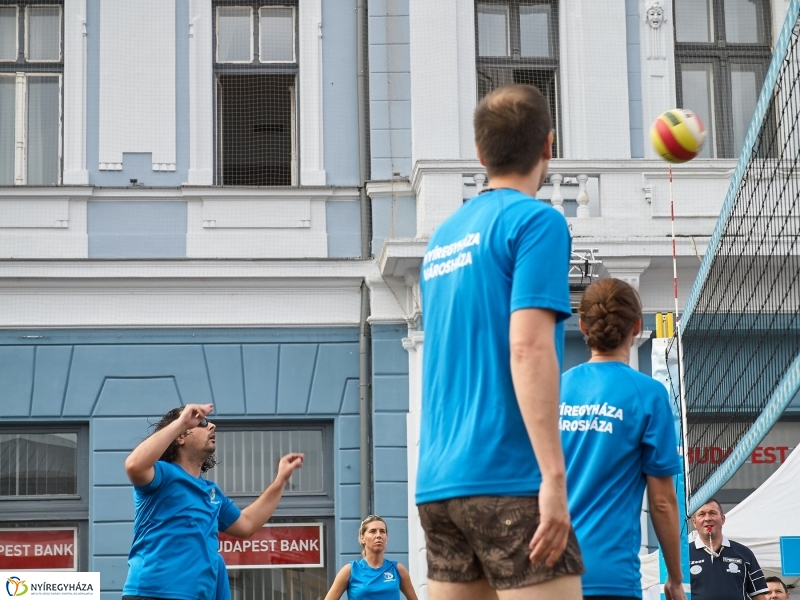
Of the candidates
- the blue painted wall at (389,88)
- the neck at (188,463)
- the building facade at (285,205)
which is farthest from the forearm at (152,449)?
the blue painted wall at (389,88)

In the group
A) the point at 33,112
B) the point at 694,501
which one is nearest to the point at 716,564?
the point at 694,501

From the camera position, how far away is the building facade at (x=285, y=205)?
14.5m

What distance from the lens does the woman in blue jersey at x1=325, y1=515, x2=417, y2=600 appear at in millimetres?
11547

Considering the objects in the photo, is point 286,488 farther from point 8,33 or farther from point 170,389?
point 8,33

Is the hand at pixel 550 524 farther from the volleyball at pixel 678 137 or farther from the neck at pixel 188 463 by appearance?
the volleyball at pixel 678 137

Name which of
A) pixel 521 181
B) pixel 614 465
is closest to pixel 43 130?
pixel 614 465

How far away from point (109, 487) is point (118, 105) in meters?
3.99

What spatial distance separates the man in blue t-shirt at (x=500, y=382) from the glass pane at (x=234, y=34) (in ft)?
39.6

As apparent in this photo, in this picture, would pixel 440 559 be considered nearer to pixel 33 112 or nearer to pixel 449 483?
pixel 449 483

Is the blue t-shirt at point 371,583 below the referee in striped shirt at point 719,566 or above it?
below

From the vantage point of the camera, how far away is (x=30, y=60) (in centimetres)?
1544

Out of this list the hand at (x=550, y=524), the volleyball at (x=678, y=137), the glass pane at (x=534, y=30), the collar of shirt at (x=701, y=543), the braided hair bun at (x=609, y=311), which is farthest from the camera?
the glass pane at (x=534, y=30)

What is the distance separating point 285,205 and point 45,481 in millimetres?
3737

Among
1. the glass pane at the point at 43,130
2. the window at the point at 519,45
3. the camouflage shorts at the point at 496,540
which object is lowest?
the camouflage shorts at the point at 496,540
